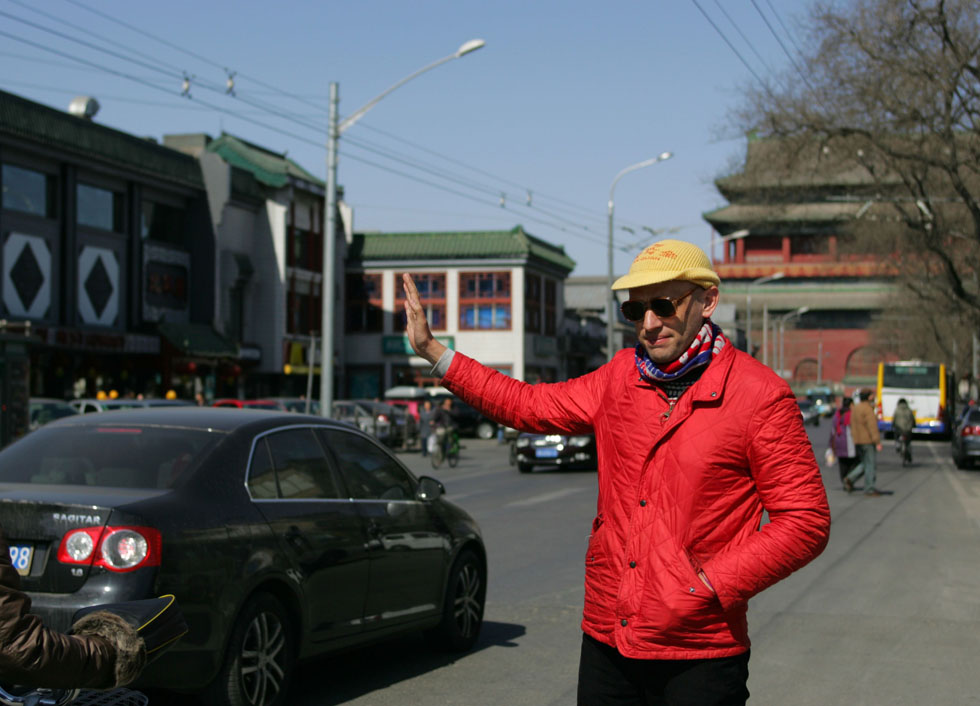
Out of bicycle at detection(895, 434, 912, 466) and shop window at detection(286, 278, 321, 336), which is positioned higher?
shop window at detection(286, 278, 321, 336)

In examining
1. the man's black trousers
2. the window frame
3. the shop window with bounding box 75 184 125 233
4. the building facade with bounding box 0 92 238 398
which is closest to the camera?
the man's black trousers

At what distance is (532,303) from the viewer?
208 feet

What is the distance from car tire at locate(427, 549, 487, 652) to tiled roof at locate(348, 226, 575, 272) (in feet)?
175

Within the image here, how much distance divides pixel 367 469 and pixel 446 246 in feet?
183

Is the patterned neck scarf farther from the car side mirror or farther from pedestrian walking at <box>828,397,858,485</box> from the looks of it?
pedestrian walking at <box>828,397,858,485</box>

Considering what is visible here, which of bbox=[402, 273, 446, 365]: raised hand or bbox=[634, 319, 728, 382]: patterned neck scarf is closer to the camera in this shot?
bbox=[634, 319, 728, 382]: patterned neck scarf

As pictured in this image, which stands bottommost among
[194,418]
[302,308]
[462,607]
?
[462,607]

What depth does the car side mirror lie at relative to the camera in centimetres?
766

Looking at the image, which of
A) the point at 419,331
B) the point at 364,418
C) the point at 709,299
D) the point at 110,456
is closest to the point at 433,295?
the point at 364,418

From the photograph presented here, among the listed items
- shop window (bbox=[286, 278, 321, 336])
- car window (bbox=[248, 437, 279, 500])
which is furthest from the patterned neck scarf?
shop window (bbox=[286, 278, 321, 336])

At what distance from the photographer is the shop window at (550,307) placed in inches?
2586

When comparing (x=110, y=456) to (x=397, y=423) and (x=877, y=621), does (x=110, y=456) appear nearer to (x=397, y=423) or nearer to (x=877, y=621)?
(x=877, y=621)

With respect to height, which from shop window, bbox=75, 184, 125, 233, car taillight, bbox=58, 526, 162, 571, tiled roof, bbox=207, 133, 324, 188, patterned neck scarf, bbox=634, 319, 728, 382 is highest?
tiled roof, bbox=207, 133, 324, 188

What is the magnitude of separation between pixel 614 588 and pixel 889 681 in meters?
4.57
